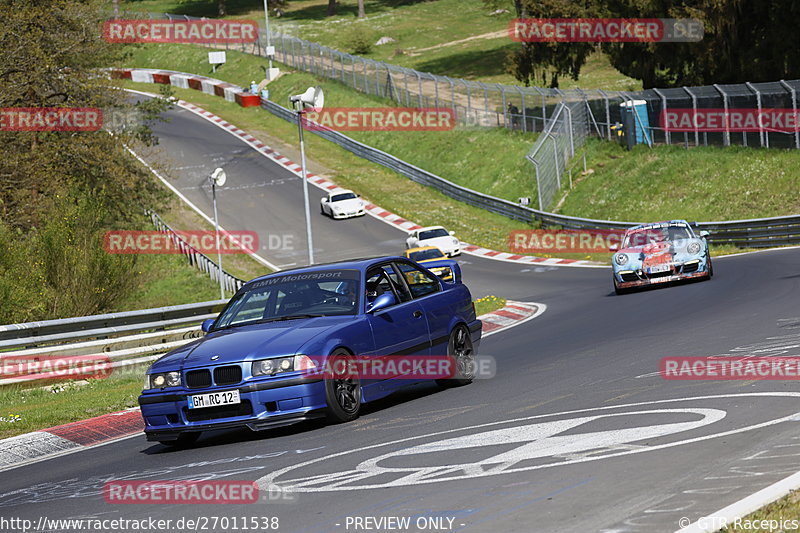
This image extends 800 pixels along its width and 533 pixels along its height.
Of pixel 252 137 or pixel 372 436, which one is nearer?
pixel 372 436

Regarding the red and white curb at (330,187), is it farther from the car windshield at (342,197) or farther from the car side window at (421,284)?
the car side window at (421,284)

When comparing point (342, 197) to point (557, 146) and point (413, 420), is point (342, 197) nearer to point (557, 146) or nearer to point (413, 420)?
point (557, 146)

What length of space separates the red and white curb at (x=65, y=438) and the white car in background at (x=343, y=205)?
33.6 meters

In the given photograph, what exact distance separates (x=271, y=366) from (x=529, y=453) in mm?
2780

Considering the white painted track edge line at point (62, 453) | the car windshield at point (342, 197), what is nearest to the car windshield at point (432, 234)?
the car windshield at point (342, 197)

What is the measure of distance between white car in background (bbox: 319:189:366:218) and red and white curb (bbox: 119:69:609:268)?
3.10 feet

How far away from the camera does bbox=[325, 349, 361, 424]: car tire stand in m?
9.38

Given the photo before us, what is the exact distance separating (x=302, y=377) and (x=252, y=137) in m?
52.7

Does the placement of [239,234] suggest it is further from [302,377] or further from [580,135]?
[302,377]

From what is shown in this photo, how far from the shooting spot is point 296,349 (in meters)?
9.17

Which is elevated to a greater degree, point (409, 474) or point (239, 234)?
point (409, 474)

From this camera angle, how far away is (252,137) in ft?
199

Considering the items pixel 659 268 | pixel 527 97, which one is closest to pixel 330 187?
pixel 527 97

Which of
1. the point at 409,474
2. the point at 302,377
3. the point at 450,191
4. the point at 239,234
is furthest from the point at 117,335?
the point at 450,191
